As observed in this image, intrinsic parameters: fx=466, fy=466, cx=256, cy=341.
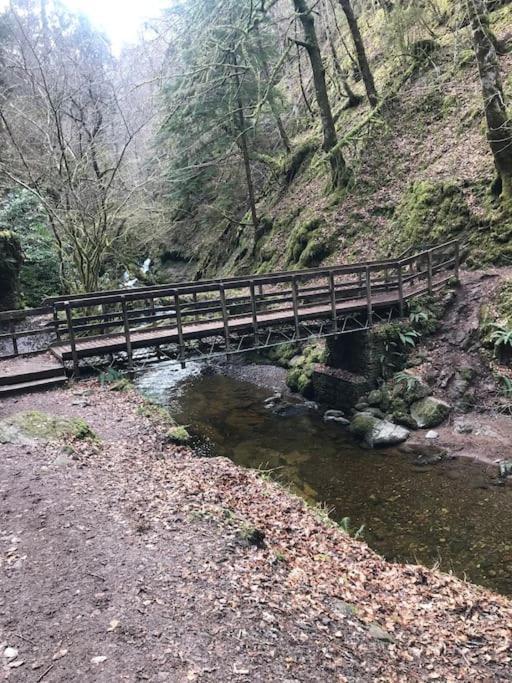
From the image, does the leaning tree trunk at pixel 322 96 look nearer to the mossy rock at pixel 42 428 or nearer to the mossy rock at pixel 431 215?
the mossy rock at pixel 431 215

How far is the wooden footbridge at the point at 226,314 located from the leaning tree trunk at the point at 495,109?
2.45 meters

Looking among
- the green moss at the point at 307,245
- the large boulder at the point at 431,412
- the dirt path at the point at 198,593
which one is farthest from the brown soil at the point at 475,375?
the green moss at the point at 307,245

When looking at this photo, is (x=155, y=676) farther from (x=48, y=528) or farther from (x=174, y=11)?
(x=174, y=11)

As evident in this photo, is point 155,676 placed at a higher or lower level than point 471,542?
higher

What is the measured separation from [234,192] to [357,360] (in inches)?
612

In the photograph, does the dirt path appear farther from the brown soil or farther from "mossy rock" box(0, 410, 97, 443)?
the brown soil

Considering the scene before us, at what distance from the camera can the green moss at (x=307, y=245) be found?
1906 centimetres

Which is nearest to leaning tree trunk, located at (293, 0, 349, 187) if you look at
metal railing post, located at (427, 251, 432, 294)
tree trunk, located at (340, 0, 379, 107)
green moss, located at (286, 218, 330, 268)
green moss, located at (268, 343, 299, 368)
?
tree trunk, located at (340, 0, 379, 107)

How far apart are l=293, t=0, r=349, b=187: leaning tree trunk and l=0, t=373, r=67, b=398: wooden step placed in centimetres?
1510

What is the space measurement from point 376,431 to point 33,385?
784 centimetres

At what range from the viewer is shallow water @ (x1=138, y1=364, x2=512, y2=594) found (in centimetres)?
718

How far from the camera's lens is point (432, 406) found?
38.0 ft

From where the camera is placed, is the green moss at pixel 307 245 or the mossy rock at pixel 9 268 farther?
the green moss at pixel 307 245

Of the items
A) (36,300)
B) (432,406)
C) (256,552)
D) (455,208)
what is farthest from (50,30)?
(256,552)
